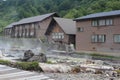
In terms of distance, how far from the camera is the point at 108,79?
12.7 m

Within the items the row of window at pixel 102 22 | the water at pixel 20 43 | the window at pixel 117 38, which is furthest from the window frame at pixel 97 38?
the water at pixel 20 43

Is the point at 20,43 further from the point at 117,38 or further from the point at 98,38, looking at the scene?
the point at 117,38

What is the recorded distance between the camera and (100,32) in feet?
110

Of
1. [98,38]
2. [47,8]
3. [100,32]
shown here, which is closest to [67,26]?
[98,38]

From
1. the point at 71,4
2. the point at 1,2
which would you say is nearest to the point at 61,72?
the point at 71,4

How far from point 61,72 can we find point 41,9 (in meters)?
80.4

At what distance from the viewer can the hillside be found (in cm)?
6456

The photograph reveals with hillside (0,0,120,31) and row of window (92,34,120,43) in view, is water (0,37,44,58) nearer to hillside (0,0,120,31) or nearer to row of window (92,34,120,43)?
row of window (92,34,120,43)

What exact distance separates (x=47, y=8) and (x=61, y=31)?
53506 mm

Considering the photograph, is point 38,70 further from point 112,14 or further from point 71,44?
point 71,44

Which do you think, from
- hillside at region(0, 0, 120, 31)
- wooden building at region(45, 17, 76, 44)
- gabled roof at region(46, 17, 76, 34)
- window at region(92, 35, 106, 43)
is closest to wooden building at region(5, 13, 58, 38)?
wooden building at region(45, 17, 76, 44)

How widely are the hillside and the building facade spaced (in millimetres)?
24763

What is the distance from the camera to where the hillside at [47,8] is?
64.6m

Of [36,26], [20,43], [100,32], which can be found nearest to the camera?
[100,32]
